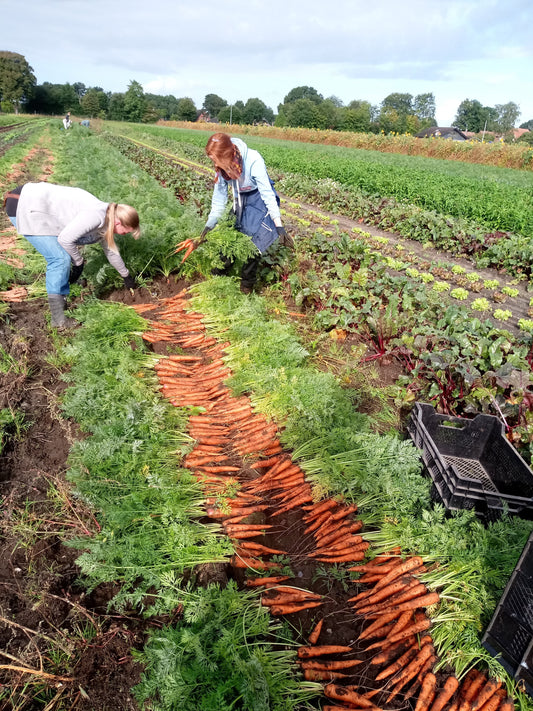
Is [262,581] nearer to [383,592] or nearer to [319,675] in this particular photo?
[319,675]

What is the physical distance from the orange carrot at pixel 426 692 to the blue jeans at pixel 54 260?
4.95m

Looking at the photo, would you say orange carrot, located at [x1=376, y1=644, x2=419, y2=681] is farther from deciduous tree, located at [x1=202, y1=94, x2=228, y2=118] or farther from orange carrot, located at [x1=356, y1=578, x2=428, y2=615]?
deciduous tree, located at [x1=202, y1=94, x2=228, y2=118]

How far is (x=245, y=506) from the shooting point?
3016 millimetres

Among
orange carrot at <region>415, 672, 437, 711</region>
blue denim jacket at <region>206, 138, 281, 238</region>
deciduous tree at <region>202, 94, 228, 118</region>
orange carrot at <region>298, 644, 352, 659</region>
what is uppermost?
deciduous tree at <region>202, 94, 228, 118</region>

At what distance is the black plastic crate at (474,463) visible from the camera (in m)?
2.64

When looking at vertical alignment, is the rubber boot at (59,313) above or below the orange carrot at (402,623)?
above

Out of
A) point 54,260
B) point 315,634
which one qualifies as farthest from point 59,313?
point 315,634

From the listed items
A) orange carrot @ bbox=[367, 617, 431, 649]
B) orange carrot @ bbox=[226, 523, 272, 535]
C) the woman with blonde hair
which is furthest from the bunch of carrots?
orange carrot @ bbox=[367, 617, 431, 649]

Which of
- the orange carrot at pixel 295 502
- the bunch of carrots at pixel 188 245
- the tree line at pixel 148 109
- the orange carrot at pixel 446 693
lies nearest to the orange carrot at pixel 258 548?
the orange carrot at pixel 295 502

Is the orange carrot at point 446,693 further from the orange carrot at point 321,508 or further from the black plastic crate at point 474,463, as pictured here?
the orange carrot at point 321,508

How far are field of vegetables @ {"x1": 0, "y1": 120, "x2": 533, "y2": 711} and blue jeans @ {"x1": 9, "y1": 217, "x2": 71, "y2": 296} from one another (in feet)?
1.44

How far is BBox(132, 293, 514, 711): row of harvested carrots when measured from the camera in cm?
203

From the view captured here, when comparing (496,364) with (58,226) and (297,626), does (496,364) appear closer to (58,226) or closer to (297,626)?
(297,626)

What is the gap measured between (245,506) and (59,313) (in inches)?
138
